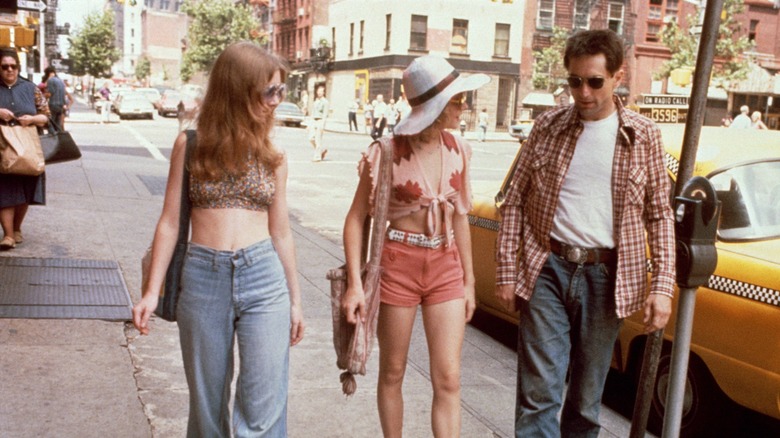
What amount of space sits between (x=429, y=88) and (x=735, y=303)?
1916 mm

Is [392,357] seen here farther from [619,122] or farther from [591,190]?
[619,122]

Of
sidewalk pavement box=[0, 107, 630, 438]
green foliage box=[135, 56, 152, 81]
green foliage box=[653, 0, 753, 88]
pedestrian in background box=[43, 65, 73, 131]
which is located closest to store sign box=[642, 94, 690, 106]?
sidewalk pavement box=[0, 107, 630, 438]

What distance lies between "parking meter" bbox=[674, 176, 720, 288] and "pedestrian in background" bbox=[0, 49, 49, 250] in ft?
20.5

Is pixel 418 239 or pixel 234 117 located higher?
pixel 234 117

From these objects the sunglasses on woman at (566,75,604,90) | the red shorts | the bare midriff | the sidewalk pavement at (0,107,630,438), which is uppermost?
the sunglasses on woman at (566,75,604,90)

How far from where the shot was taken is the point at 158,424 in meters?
4.22

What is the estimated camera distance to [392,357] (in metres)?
3.61

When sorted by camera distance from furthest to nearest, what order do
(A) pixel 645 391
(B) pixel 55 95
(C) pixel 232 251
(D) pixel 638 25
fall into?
(D) pixel 638 25 < (B) pixel 55 95 < (A) pixel 645 391 < (C) pixel 232 251

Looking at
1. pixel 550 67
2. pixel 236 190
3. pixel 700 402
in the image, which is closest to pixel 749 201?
pixel 700 402

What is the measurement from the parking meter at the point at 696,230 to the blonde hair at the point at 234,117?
1.55 m

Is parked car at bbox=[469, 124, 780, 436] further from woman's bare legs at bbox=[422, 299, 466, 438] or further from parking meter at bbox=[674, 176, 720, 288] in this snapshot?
woman's bare legs at bbox=[422, 299, 466, 438]

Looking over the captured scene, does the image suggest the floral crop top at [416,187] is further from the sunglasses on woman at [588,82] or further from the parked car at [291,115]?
the parked car at [291,115]

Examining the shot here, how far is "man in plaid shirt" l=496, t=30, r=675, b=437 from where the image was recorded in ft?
11.0

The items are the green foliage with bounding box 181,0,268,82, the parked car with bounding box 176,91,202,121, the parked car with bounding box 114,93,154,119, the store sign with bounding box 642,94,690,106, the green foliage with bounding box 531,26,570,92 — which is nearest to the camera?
the parked car with bounding box 176,91,202,121
